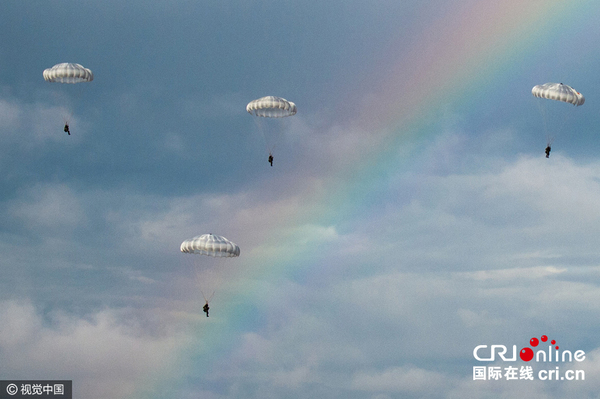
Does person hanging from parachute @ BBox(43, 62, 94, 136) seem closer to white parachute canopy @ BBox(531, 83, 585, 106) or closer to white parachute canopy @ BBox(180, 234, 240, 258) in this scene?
white parachute canopy @ BBox(180, 234, 240, 258)

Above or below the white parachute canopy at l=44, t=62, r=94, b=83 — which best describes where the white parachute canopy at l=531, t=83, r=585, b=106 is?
below

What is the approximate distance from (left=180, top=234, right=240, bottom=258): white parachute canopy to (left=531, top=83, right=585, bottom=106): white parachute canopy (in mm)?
51840

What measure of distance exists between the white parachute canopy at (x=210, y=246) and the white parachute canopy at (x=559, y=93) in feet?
170

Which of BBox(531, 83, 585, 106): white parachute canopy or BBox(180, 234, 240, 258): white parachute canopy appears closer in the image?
BBox(180, 234, 240, 258): white parachute canopy

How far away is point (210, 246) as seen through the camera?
5974 inches

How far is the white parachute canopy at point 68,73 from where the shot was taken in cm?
16150

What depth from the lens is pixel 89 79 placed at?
164 metres

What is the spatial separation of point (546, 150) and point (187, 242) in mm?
56595

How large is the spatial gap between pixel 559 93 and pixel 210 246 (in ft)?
187

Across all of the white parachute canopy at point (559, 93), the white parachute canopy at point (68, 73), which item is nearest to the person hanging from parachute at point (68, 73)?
the white parachute canopy at point (68, 73)

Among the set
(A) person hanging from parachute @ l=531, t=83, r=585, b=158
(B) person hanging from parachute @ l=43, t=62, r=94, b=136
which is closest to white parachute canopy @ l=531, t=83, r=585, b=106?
(A) person hanging from parachute @ l=531, t=83, r=585, b=158

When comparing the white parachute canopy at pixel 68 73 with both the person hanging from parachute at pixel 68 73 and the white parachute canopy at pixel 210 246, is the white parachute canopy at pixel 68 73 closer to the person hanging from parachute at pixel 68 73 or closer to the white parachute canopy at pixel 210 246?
the person hanging from parachute at pixel 68 73

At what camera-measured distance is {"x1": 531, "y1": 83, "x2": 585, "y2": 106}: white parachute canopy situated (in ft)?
509

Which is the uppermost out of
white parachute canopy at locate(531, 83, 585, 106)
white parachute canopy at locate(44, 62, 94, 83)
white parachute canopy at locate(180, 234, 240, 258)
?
white parachute canopy at locate(44, 62, 94, 83)
